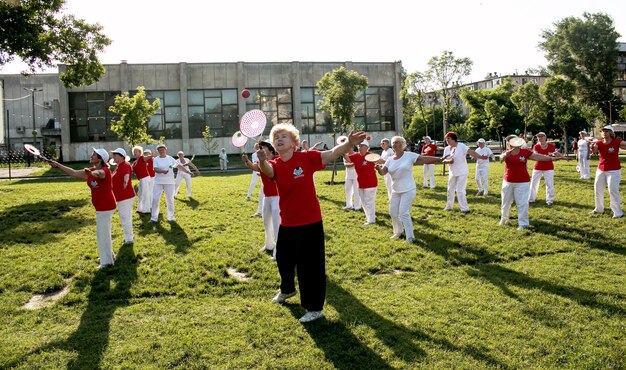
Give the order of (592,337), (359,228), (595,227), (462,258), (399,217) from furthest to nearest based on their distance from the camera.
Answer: (359,228)
(595,227)
(399,217)
(462,258)
(592,337)

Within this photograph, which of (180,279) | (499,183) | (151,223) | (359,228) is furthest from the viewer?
(499,183)

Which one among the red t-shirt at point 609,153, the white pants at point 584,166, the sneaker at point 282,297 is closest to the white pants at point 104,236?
the sneaker at point 282,297

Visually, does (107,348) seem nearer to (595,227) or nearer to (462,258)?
(462,258)

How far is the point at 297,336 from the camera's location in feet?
17.6

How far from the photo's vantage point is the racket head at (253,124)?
7.03m

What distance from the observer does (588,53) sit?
6184 centimetres

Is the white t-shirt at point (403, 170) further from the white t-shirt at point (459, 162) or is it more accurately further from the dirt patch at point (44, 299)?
the dirt patch at point (44, 299)

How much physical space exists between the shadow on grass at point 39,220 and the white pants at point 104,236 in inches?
133

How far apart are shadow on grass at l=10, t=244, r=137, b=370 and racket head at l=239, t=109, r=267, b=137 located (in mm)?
2996

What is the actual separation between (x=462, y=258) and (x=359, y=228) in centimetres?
333

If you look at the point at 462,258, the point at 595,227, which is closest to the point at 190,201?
the point at 462,258

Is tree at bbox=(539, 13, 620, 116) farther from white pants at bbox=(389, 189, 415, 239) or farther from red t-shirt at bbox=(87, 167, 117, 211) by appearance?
red t-shirt at bbox=(87, 167, 117, 211)

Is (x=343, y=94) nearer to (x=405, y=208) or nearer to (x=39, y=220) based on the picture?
(x=39, y=220)

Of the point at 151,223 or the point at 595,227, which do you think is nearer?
the point at 595,227
